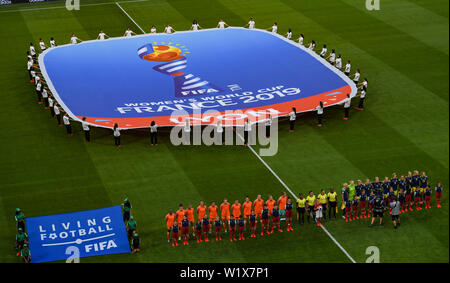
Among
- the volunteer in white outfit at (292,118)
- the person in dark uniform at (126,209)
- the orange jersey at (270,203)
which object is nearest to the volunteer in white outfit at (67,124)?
the person in dark uniform at (126,209)

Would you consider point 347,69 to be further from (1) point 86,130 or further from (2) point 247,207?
(2) point 247,207

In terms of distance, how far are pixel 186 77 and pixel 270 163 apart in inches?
416

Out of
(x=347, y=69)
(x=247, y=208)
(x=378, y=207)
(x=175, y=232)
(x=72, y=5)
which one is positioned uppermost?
(x=347, y=69)

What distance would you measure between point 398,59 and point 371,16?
9.15 m

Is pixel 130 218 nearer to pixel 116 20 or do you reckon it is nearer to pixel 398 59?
pixel 398 59

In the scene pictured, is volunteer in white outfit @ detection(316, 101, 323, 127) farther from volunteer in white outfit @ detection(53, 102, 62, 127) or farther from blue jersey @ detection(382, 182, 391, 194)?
volunteer in white outfit @ detection(53, 102, 62, 127)

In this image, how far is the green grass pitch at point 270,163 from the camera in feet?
103

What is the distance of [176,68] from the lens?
156ft

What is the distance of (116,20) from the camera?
59469 mm

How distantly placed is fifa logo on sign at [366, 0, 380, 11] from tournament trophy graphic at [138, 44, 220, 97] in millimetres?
18607

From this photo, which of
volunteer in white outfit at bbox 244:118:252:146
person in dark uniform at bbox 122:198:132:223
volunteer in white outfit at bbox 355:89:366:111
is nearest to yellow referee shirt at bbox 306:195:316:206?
volunteer in white outfit at bbox 244:118:252:146

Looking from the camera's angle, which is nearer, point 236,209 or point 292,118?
point 236,209

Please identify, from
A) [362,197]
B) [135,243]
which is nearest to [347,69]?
[362,197]

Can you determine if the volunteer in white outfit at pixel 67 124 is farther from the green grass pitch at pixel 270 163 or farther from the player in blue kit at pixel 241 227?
the player in blue kit at pixel 241 227
